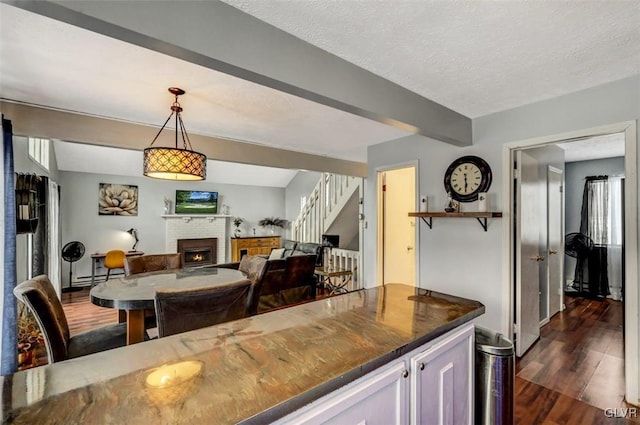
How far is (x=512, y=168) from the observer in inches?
108

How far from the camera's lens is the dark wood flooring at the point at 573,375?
206cm

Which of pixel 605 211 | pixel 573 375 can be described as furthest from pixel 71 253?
pixel 605 211

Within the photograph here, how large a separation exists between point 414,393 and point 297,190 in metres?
7.89

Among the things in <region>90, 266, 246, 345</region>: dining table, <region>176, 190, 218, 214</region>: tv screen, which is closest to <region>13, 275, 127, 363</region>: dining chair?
<region>90, 266, 246, 345</region>: dining table

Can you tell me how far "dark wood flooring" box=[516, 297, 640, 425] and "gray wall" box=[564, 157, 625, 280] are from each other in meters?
1.71

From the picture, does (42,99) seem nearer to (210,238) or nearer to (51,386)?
(51,386)

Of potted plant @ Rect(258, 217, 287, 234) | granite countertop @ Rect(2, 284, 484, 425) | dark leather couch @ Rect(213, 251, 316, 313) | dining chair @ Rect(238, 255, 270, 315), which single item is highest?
potted plant @ Rect(258, 217, 287, 234)

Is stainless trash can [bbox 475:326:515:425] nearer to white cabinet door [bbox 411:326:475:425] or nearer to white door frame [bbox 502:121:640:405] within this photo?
white cabinet door [bbox 411:326:475:425]

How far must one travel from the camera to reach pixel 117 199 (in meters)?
6.41

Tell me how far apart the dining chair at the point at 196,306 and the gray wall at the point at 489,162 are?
2.26 m

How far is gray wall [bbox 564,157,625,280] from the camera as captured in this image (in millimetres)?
5008

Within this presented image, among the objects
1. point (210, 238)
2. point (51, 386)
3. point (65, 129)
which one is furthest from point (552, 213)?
point (210, 238)

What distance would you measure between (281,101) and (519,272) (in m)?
2.73

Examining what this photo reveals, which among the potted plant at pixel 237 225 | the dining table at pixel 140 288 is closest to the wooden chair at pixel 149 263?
the dining table at pixel 140 288
